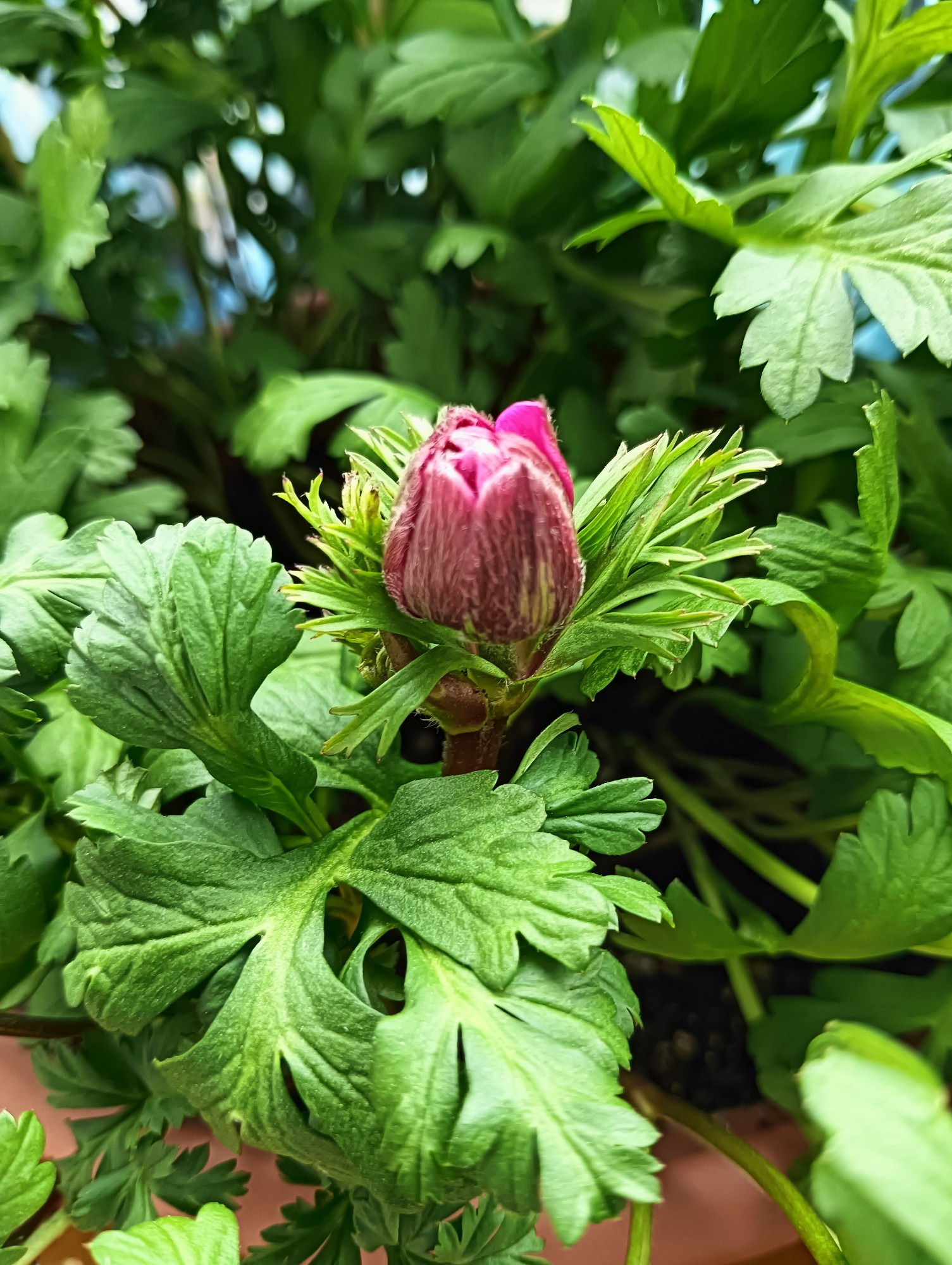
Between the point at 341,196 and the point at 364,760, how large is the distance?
1.88 feet

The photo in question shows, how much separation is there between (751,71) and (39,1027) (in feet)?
2.43

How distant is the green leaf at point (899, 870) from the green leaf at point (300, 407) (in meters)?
0.39

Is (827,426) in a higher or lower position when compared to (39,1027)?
higher

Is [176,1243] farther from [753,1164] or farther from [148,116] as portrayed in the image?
[148,116]

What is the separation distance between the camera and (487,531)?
0.32 metres

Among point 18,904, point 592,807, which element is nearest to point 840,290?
point 592,807

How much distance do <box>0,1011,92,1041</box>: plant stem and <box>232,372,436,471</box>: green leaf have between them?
37 centimetres

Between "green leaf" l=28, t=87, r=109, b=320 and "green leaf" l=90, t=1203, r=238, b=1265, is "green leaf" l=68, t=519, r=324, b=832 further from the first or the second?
"green leaf" l=28, t=87, r=109, b=320

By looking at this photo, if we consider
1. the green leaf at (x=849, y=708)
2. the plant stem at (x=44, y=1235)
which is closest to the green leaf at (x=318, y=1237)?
the plant stem at (x=44, y=1235)

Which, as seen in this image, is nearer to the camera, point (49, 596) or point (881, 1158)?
point (881, 1158)

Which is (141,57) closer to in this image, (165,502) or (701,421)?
(165,502)

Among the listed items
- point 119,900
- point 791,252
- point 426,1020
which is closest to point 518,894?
point 426,1020

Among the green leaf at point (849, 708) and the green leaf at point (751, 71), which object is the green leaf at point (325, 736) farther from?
the green leaf at point (751, 71)

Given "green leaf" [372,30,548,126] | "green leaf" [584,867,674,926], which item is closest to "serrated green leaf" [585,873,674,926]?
"green leaf" [584,867,674,926]
